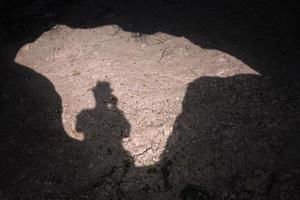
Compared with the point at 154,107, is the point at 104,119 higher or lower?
lower

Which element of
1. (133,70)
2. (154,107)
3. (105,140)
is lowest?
(105,140)

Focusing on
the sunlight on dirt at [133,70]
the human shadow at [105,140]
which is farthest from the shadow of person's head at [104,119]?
the sunlight on dirt at [133,70]

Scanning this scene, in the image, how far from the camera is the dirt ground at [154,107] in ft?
17.7

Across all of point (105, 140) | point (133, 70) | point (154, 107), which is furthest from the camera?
point (133, 70)

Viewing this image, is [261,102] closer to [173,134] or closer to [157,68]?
[173,134]

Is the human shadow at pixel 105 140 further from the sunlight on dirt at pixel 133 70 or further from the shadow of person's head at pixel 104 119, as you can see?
the sunlight on dirt at pixel 133 70

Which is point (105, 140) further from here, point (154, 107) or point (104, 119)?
point (154, 107)

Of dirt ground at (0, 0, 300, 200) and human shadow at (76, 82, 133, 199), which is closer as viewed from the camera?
dirt ground at (0, 0, 300, 200)

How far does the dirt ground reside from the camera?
540 cm

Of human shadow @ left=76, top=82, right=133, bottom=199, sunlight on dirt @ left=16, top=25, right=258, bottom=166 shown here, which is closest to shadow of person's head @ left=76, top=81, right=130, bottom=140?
human shadow @ left=76, top=82, right=133, bottom=199

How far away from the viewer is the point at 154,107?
6621 millimetres

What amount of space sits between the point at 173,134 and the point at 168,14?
4.15 m

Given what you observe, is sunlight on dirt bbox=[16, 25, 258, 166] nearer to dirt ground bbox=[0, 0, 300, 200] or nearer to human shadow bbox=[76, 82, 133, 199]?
dirt ground bbox=[0, 0, 300, 200]

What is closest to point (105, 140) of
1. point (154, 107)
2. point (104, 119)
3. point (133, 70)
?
point (104, 119)
